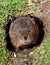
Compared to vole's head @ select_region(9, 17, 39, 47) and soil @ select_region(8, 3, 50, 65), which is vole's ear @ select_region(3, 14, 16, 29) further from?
soil @ select_region(8, 3, 50, 65)

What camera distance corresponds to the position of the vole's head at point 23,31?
3.91 m

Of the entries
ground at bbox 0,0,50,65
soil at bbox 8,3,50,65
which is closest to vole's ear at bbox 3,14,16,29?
ground at bbox 0,0,50,65

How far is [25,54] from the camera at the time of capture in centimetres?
386

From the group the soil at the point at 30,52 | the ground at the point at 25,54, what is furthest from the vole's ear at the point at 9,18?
the soil at the point at 30,52

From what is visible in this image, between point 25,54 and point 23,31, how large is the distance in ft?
1.23

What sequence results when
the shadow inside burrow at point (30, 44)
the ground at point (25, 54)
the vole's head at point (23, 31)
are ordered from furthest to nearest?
the shadow inside burrow at point (30, 44)
the vole's head at point (23, 31)
the ground at point (25, 54)

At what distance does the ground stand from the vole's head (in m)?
0.17

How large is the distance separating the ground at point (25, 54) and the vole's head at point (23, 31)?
0.17 meters

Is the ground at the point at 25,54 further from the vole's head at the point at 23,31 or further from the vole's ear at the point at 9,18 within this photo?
the vole's head at the point at 23,31

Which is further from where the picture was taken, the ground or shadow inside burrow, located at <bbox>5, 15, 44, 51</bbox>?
shadow inside burrow, located at <bbox>5, 15, 44, 51</bbox>

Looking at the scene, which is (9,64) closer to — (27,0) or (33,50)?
(33,50)

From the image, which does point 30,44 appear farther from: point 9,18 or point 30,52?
point 9,18

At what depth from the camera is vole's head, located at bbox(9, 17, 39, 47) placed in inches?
154

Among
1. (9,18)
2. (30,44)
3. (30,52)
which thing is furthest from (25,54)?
(9,18)
